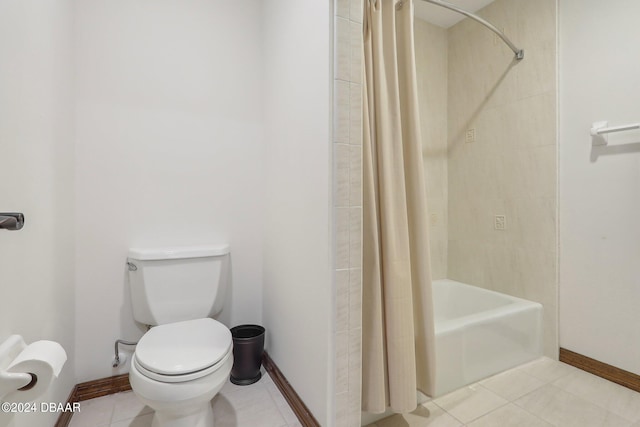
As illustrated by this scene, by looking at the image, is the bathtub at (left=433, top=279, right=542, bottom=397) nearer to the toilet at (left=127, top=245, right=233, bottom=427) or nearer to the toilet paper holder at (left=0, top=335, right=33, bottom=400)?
the toilet at (left=127, top=245, right=233, bottom=427)

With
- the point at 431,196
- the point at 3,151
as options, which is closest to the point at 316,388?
the point at 3,151

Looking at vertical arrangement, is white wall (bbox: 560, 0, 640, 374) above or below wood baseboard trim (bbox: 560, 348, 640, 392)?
above

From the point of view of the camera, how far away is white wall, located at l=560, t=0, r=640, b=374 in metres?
1.58

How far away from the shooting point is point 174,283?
60.9 inches

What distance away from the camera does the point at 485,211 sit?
223cm

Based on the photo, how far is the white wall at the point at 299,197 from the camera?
1199 millimetres

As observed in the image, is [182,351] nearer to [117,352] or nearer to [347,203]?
[117,352]

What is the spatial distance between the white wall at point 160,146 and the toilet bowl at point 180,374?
557mm

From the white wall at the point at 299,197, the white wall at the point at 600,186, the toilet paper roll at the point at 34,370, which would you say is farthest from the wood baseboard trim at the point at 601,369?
the toilet paper roll at the point at 34,370

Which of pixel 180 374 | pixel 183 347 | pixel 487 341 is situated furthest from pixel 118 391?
pixel 487 341

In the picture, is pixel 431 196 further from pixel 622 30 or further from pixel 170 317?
pixel 170 317

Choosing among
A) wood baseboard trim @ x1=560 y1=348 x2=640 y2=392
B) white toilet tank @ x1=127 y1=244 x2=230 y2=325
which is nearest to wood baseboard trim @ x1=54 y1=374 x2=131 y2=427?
white toilet tank @ x1=127 y1=244 x2=230 y2=325

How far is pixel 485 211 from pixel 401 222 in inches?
51.8

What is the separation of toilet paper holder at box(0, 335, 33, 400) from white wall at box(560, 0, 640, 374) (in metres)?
2.50
